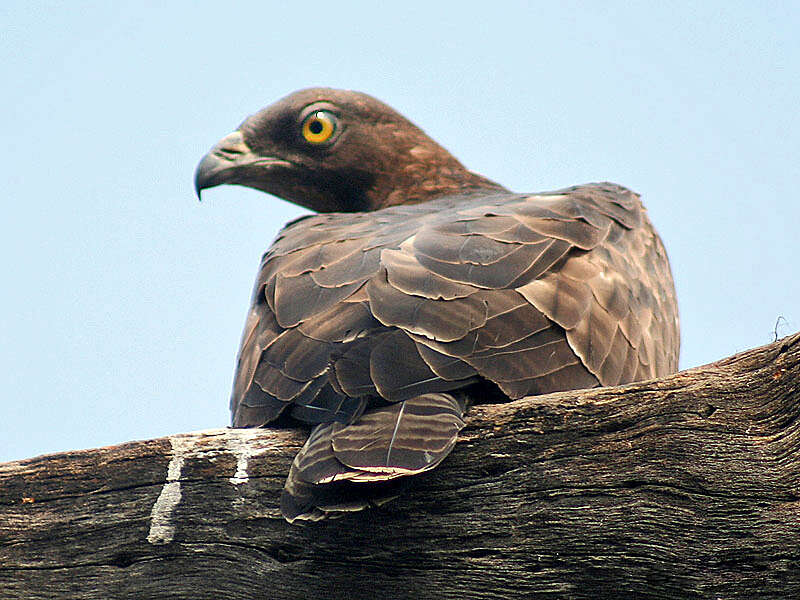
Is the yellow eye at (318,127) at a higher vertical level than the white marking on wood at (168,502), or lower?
higher

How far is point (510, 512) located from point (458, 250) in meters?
1.38

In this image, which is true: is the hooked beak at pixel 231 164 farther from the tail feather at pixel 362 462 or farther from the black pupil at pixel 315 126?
the tail feather at pixel 362 462

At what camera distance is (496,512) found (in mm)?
2602

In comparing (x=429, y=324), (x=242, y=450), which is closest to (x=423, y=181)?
(x=429, y=324)

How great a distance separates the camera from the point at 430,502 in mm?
2654

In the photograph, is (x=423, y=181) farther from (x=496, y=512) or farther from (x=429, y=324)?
(x=496, y=512)

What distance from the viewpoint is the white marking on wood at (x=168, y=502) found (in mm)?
2736

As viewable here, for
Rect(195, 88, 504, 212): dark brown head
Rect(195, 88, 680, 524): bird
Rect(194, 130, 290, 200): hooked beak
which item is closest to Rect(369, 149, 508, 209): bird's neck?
Rect(195, 88, 504, 212): dark brown head

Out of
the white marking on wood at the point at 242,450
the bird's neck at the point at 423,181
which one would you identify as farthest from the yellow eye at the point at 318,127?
the white marking on wood at the point at 242,450

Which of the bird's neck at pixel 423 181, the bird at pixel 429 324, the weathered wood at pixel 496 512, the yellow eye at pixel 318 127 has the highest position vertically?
the yellow eye at pixel 318 127

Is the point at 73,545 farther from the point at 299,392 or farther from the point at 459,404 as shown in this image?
the point at 459,404

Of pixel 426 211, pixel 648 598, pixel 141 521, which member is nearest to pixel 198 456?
pixel 141 521

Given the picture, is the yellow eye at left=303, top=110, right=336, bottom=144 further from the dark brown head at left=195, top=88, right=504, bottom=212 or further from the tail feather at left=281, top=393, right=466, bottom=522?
the tail feather at left=281, top=393, right=466, bottom=522

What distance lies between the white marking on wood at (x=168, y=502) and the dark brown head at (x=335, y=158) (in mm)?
3509
